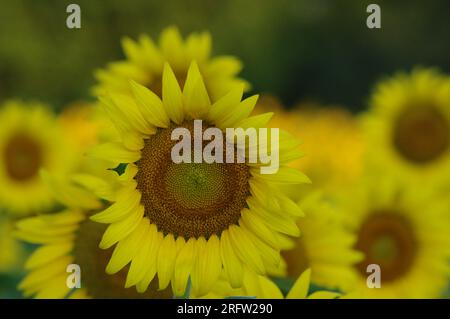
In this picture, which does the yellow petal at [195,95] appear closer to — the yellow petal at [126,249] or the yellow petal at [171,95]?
the yellow petal at [171,95]

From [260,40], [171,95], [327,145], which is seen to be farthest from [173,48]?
[260,40]

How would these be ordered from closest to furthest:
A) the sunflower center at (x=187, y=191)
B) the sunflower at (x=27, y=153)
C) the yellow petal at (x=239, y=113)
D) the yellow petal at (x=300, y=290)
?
the yellow petal at (x=239, y=113) → the sunflower center at (x=187, y=191) → the yellow petal at (x=300, y=290) → the sunflower at (x=27, y=153)

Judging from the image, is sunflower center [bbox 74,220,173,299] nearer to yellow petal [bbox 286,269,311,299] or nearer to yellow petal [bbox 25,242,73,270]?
yellow petal [bbox 25,242,73,270]

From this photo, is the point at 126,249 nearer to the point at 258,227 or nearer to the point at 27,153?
the point at 258,227


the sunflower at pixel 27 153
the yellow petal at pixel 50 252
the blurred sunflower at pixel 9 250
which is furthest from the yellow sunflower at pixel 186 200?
the sunflower at pixel 27 153

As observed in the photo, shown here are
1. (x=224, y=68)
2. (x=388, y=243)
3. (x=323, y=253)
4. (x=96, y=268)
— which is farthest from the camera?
(x=388, y=243)
